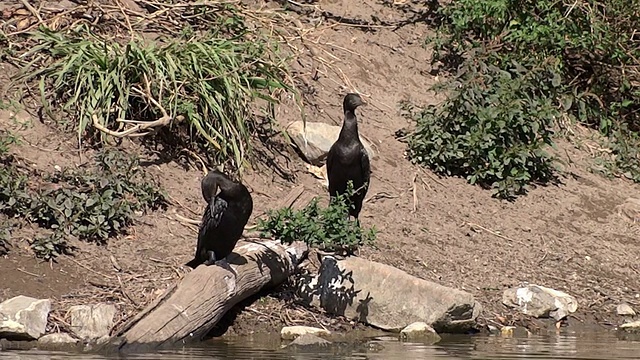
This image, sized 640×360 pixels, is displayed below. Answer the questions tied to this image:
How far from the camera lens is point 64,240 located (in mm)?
8469

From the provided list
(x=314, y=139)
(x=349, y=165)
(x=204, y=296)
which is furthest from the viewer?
(x=314, y=139)

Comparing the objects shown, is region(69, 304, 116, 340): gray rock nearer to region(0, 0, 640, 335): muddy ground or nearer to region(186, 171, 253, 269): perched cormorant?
region(0, 0, 640, 335): muddy ground

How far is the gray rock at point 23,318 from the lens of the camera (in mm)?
7250

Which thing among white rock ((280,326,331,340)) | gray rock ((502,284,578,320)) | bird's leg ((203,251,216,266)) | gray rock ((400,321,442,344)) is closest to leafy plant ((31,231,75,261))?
bird's leg ((203,251,216,266))

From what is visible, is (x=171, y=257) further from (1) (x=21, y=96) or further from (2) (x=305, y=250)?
(1) (x=21, y=96)

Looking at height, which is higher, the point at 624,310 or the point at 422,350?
the point at 624,310

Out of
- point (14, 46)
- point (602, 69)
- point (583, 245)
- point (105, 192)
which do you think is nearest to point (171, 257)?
point (105, 192)

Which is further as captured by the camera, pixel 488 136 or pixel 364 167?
pixel 488 136

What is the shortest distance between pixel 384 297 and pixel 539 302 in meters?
1.38

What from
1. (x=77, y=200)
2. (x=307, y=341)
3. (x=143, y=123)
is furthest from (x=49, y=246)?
(x=307, y=341)

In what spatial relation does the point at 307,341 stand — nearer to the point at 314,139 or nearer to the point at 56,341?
the point at 56,341

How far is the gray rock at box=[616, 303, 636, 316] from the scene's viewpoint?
29.9 feet

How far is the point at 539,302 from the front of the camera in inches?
351

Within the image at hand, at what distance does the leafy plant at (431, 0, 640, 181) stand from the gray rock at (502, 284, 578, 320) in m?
3.35
